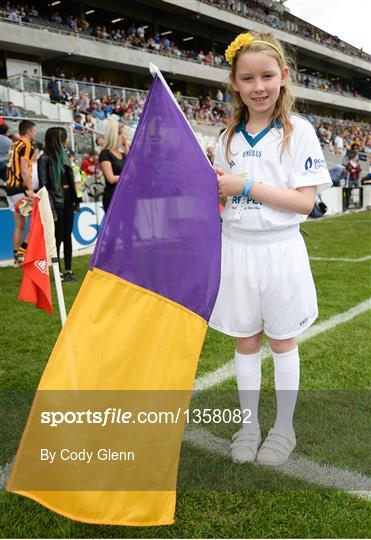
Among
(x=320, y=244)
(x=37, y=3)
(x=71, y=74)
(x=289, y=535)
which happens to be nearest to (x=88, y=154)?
(x=320, y=244)

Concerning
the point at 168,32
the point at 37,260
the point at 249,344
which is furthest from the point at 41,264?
the point at 168,32

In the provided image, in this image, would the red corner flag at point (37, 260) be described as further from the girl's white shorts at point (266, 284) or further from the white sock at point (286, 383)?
the white sock at point (286, 383)

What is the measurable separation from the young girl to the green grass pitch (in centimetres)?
20

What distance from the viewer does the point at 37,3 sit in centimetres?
2914

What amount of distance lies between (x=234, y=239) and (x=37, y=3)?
3143cm

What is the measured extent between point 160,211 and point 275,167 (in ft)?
2.01

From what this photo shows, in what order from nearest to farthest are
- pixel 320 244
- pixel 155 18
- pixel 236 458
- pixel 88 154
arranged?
1. pixel 236 458
2. pixel 320 244
3. pixel 88 154
4. pixel 155 18

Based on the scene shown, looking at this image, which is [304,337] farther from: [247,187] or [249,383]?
[247,187]

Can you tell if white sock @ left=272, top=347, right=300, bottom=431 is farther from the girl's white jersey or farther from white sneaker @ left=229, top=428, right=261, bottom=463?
the girl's white jersey

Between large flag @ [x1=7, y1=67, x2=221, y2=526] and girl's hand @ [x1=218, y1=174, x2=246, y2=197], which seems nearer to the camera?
large flag @ [x1=7, y1=67, x2=221, y2=526]

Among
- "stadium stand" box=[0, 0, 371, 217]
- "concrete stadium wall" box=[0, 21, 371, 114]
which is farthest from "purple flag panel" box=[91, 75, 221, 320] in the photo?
"concrete stadium wall" box=[0, 21, 371, 114]

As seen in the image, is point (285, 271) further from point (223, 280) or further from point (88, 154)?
point (88, 154)

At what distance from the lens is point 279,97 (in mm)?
2260

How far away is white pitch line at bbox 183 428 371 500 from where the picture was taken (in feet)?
7.09
